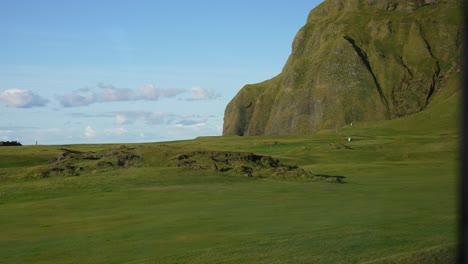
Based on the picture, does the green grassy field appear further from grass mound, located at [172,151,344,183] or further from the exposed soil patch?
the exposed soil patch

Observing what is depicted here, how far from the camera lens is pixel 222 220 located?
2331 centimetres

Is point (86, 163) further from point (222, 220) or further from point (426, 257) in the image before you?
point (426, 257)

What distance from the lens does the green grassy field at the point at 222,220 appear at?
16891 millimetres

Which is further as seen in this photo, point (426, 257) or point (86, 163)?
point (86, 163)

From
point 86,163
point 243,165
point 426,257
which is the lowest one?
point 426,257

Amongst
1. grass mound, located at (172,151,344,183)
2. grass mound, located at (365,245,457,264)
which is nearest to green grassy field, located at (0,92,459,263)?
grass mound, located at (365,245,457,264)

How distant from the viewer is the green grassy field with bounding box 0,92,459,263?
16891mm

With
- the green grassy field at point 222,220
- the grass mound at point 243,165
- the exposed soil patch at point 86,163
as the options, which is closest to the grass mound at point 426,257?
the green grassy field at point 222,220

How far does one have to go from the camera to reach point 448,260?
15047mm

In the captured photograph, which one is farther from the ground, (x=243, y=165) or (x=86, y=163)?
(x=86, y=163)

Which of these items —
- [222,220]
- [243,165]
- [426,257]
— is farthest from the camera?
[243,165]

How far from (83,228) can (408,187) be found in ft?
68.2

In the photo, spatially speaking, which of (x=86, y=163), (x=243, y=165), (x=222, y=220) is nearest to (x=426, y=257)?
(x=222, y=220)

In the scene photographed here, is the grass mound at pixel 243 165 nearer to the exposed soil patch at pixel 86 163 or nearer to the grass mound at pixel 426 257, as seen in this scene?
the exposed soil patch at pixel 86 163
